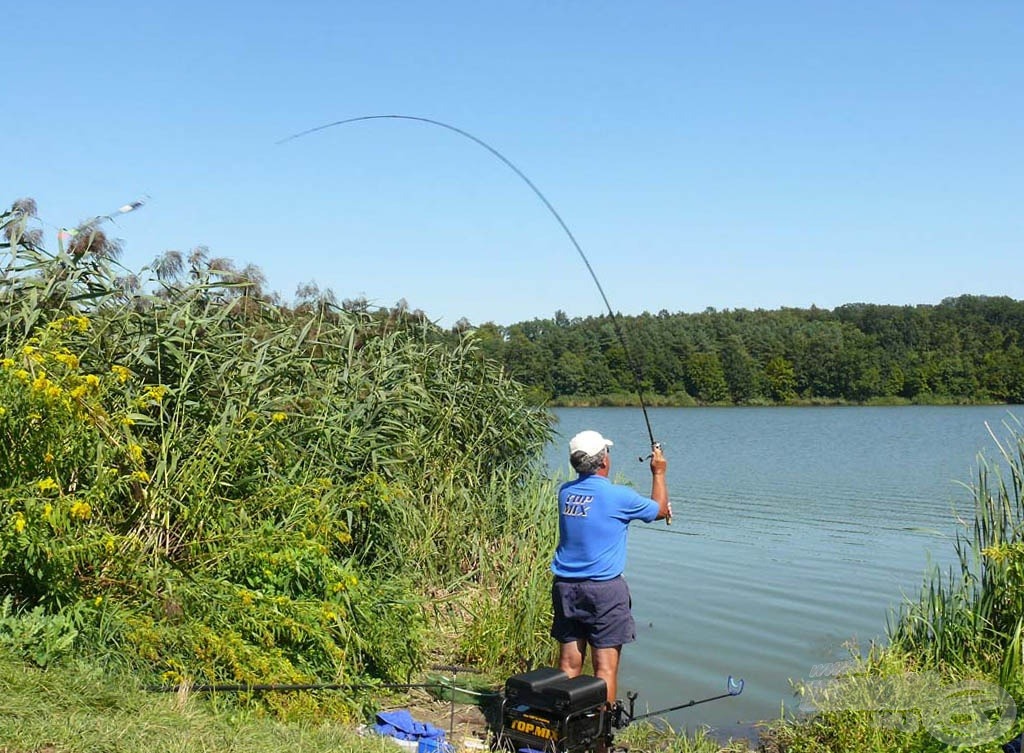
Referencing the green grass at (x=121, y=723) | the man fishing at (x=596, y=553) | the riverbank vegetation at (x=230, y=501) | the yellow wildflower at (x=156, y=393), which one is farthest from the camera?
the yellow wildflower at (x=156, y=393)

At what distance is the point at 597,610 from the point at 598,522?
45 cm

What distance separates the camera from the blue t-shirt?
17.0 ft

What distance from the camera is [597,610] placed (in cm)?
523

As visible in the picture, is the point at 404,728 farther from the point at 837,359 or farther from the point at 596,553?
the point at 837,359

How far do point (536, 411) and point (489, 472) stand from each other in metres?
1.12

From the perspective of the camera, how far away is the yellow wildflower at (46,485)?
4765 mm

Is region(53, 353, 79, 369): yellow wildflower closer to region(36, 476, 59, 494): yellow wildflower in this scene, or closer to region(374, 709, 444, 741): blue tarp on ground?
region(36, 476, 59, 494): yellow wildflower

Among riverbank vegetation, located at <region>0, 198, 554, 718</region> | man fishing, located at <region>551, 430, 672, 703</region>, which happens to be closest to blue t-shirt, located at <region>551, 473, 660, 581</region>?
man fishing, located at <region>551, 430, 672, 703</region>

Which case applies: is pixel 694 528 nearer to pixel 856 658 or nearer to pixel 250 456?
pixel 856 658

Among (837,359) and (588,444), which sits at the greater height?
(837,359)

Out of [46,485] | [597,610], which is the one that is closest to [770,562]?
[597,610]

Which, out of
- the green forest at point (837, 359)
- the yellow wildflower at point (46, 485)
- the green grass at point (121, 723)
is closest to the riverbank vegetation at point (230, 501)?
the yellow wildflower at point (46, 485)

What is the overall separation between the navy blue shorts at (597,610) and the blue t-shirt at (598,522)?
0.06 m

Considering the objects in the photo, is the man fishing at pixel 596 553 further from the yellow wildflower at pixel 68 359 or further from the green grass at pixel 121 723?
the yellow wildflower at pixel 68 359
